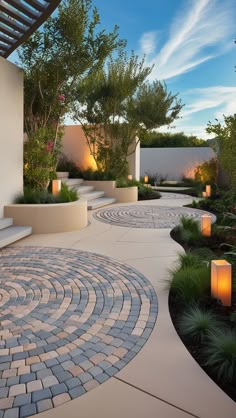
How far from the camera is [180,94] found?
12109mm

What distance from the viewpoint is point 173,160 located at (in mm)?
16953

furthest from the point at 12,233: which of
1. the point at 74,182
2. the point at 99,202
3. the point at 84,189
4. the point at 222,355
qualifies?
the point at 74,182

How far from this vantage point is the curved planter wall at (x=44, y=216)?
5918 mm

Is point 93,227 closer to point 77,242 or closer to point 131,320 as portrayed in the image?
point 77,242

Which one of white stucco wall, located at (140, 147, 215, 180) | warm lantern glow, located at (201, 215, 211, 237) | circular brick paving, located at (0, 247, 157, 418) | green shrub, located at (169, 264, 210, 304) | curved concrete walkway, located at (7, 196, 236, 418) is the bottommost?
curved concrete walkway, located at (7, 196, 236, 418)

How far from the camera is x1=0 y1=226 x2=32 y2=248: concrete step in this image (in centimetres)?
488

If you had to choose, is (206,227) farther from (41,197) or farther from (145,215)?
(41,197)

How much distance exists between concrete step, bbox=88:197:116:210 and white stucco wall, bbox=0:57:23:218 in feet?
9.50

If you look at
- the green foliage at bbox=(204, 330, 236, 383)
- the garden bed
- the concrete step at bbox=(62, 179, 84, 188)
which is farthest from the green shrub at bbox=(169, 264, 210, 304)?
the concrete step at bbox=(62, 179, 84, 188)

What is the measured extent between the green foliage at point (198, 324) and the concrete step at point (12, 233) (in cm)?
334

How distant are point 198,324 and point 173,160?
1528 centimetres

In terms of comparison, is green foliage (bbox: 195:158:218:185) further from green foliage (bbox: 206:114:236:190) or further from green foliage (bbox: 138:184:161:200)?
green foliage (bbox: 206:114:236:190)

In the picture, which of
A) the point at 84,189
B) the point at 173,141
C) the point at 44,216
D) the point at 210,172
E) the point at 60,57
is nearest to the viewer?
the point at 44,216

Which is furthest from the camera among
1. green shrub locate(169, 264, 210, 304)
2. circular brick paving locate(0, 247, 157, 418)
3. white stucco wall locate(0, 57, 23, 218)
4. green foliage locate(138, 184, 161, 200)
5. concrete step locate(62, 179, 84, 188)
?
green foliage locate(138, 184, 161, 200)
